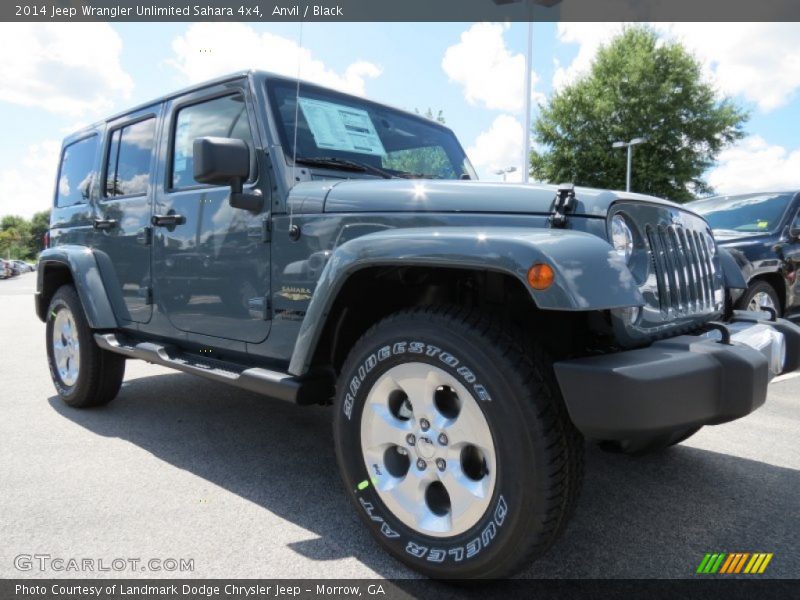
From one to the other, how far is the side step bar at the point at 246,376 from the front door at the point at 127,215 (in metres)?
0.28

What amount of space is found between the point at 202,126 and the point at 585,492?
2757 millimetres

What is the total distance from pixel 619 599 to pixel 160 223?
2.95 meters

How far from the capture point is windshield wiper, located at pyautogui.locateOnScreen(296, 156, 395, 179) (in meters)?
2.90

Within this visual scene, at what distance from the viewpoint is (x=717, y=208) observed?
7141mm

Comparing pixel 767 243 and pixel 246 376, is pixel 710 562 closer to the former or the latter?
pixel 246 376

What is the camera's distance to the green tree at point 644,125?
2428 cm

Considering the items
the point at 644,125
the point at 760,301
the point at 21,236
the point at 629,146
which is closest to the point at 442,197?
the point at 760,301

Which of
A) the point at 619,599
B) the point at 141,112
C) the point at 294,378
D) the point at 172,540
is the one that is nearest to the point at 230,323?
the point at 294,378

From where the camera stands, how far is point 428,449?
7.01 feet

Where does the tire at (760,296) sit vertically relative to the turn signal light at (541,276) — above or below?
below


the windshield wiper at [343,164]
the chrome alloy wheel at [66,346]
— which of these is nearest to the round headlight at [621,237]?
the windshield wiper at [343,164]

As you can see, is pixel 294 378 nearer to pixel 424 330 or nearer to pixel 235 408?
pixel 424 330

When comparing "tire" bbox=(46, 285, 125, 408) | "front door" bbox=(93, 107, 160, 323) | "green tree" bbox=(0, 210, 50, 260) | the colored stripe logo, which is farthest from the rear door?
"green tree" bbox=(0, 210, 50, 260)

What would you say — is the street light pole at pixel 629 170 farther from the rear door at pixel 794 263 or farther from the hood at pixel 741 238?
the hood at pixel 741 238
